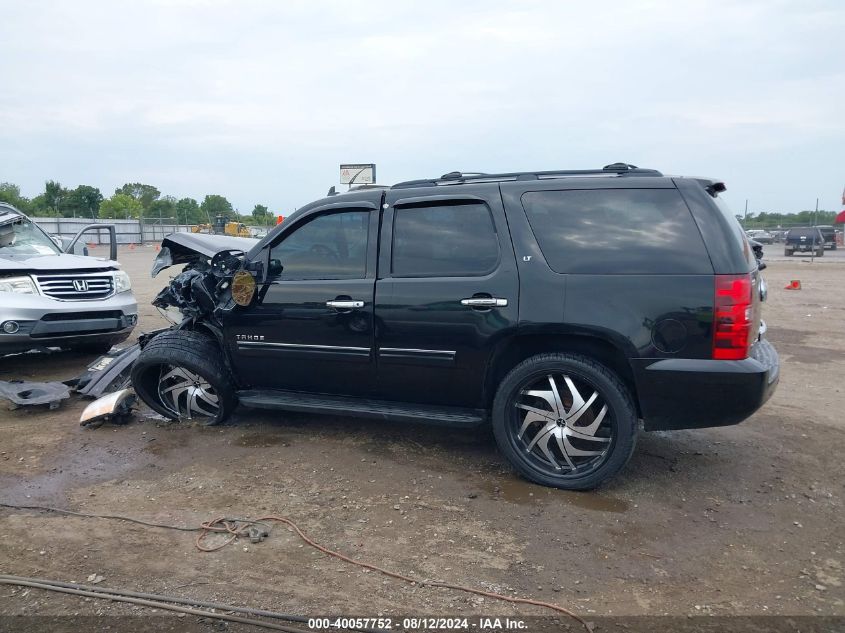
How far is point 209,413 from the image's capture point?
5219 mm

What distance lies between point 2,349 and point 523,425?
17.1 ft

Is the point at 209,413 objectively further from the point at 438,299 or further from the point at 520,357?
the point at 520,357

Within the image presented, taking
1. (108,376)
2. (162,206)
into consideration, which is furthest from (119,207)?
(108,376)

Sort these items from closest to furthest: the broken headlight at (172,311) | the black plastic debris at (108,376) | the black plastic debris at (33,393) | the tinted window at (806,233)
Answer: the broken headlight at (172,311) → the black plastic debris at (33,393) → the black plastic debris at (108,376) → the tinted window at (806,233)

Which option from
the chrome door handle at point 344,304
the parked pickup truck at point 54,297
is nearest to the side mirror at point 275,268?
the chrome door handle at point 344,304

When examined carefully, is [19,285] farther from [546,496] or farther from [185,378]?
[546,496]

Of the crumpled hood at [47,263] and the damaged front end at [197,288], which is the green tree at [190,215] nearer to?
the crumpled hood at [47,263]

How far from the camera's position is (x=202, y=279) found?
4.88m

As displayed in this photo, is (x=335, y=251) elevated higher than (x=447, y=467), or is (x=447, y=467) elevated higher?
(x=335, y=251)

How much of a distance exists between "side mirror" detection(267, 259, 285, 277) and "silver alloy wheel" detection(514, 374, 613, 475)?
1992mm

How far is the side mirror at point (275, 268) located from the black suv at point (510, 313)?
1.2 inches

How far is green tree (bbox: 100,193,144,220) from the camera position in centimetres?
6088

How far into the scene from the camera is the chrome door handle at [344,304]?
171 inches

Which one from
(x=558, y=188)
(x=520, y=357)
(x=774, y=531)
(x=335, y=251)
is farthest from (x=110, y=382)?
(x=774, y=531)
